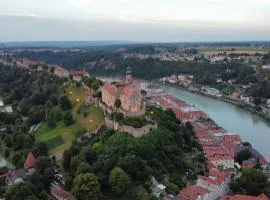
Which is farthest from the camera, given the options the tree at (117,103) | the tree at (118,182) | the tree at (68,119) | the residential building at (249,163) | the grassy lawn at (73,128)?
the tree at (68,119)

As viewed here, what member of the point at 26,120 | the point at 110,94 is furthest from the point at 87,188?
the point at 26,120

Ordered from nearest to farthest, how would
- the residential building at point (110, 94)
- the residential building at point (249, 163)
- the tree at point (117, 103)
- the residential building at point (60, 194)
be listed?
the residential building at point (60, 194) → the residential building at point (249, 163) → the tree at point (117, 103) → the residential building at point (110, 94)

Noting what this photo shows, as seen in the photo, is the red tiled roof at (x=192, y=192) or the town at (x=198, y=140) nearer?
the red tiled roof at (x=192, y=192)

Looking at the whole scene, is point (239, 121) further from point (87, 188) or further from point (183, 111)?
point (87, 188)

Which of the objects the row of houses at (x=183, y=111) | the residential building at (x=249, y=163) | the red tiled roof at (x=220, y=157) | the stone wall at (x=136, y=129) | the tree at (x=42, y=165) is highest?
the stone wall at (x=136, y=129)

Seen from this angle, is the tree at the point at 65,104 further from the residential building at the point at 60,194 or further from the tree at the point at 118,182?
the tree at the point at 118,182

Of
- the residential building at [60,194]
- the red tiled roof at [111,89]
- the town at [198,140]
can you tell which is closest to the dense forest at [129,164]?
the residential building at [60,194]

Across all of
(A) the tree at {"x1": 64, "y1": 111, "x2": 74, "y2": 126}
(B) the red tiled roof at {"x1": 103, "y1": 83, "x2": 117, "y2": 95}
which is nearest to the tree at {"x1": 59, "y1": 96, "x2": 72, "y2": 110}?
(A) the tree at {"x1": 64, "y1": 111, "x2": 74, "y2": 126}
